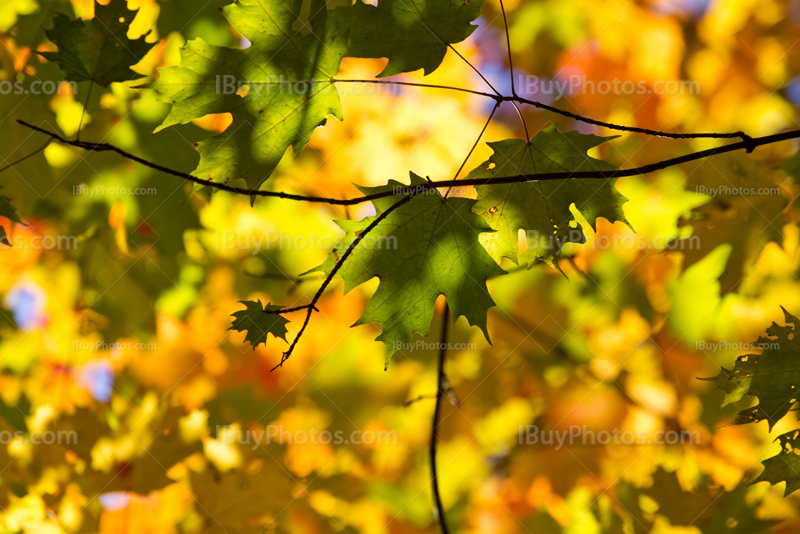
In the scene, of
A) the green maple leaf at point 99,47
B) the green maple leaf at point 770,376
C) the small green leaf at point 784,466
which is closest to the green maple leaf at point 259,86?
the green maple leaf at point 99,47

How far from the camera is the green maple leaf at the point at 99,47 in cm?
118

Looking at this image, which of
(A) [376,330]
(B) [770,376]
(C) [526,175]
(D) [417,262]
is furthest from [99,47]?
(B) [770,376]

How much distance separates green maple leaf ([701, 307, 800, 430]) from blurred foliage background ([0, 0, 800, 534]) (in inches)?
33.1

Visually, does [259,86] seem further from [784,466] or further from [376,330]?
[784,466]

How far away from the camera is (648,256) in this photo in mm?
2195

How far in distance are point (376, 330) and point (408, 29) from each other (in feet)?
5.58

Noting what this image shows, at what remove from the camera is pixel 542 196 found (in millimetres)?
1123

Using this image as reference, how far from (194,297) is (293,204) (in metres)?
0.73

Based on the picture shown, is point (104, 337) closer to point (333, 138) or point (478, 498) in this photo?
point (333, 138)

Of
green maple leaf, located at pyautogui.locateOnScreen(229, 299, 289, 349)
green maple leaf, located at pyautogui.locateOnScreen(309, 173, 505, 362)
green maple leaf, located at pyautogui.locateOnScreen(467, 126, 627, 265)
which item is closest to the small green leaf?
green maple leaf, located at pyautogui.locateOnScreen(467, 126, 627, 265)

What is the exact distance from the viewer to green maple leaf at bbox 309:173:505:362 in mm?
1105

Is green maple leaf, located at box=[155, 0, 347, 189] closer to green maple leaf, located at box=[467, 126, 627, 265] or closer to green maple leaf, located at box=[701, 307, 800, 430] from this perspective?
green maple leaf, located at box=[467, 126, 627, 265]

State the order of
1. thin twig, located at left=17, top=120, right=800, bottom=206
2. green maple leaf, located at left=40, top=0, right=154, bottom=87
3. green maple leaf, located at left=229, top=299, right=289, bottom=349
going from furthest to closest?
1. green maple leaf, located at left=40, top=0, right=154, bottom=87
2. green maple leaf, located at left=229, top=299, right=289, bottom=349
3. thin twig, located at left=17, top=120, right=800, bottom=206

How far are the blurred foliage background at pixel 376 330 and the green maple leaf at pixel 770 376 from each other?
2.76 feet
